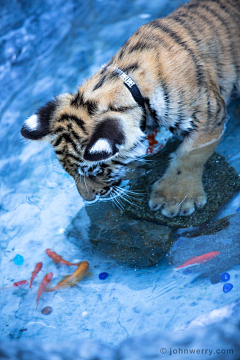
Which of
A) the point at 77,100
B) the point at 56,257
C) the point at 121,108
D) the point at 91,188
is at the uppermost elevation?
the point at 77,100

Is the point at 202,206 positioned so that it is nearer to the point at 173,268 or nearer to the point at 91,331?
the point at 173,268

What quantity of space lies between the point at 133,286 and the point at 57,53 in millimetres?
3114

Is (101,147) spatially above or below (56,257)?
above

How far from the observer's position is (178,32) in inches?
91.5

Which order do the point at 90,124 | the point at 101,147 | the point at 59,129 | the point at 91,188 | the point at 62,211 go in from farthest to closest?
1. the point at 62,211
2. the point at 91,188
3. the point at 59,129
4. the point at 90,124
5. the point at 101,147

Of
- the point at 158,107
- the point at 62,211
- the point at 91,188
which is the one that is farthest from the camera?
the point at 62,211

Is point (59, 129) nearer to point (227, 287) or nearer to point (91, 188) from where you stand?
point (91, 188)

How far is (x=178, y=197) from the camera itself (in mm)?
2414

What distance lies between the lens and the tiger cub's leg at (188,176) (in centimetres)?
234

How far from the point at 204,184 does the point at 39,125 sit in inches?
51.6

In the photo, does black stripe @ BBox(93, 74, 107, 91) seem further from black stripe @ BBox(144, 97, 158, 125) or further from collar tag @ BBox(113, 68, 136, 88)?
black stripe @ BBox(144, 97, 158, 125)

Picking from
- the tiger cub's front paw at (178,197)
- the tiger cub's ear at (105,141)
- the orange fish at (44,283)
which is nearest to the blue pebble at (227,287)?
the tiger cub's front paw at (178,197)

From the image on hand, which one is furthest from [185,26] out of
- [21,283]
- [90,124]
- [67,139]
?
[21,283]

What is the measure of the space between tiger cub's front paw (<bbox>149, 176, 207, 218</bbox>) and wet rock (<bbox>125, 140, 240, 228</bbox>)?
44mm
